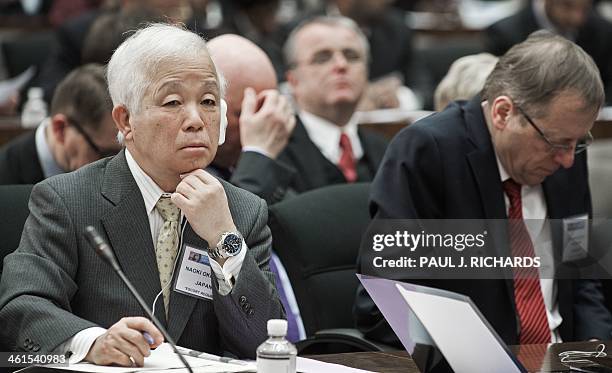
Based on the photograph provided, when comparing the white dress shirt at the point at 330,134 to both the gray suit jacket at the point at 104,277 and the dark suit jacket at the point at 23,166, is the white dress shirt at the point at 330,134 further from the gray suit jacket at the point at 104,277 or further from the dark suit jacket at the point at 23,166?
the gray suit jacket at the point at 104,277

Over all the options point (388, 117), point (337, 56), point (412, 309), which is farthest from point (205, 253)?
point (388, 117)

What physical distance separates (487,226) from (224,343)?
102 cm

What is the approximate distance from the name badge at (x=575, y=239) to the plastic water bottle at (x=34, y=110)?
3.29 meters

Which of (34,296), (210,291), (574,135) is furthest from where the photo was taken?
(574,135)

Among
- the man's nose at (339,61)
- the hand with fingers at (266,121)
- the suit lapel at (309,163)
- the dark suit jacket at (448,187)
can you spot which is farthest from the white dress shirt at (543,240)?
the man's nose at (339,61)

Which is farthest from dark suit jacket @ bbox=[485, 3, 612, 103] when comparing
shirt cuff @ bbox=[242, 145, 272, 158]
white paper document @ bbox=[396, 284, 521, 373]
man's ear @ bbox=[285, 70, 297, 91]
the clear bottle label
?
the clear bottle label

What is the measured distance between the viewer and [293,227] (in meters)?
3.43

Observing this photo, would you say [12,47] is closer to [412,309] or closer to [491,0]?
[491,0]

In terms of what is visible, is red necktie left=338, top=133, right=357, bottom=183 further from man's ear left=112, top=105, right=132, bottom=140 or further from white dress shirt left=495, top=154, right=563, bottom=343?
man's ear left=112, top=105, right=132, bottom=140

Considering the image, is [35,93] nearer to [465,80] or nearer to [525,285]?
[465,80]

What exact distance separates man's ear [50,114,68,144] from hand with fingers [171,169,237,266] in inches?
54.4

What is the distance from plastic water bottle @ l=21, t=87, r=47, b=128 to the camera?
19.5 ft

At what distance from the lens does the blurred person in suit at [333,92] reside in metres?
4.88

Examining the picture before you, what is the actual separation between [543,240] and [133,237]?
1425 millimetres
